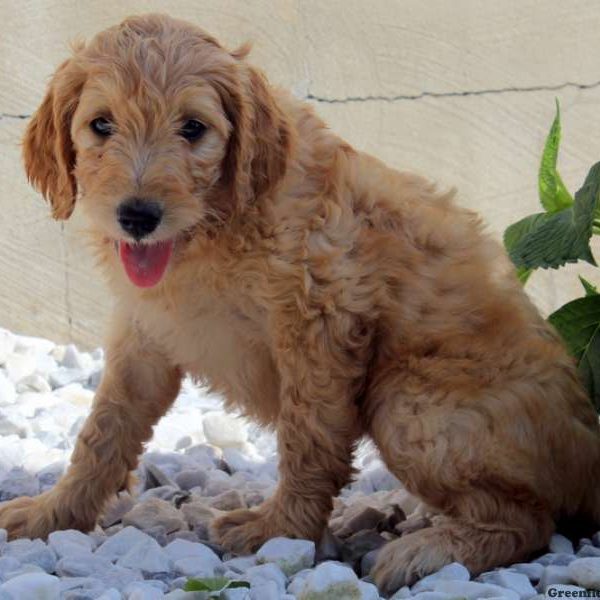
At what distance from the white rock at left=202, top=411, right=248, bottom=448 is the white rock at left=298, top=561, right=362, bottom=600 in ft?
7.33

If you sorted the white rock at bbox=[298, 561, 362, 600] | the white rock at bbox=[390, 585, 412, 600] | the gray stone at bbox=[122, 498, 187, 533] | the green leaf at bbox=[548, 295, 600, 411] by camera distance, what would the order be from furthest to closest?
the green leaf at bbox=[548, 295, 600, 411] < the gray stone at bbox=[122, 498, 187, 533] < the white rock at bbox=[390, 585, 412, 600] < the white rock at bbox=[298, 561, 362, 600]

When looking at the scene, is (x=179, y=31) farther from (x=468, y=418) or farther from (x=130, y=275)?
(x=468, y=418)

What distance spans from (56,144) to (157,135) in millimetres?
456

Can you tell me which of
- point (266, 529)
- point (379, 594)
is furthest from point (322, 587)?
point (266, 529)

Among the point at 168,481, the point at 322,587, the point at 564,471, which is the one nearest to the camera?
the point at 322,587

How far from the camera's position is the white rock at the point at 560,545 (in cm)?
410

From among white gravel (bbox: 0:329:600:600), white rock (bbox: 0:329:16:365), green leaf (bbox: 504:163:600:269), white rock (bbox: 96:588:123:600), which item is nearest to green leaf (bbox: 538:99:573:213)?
green leaf (bbox: 504:163:600:269)

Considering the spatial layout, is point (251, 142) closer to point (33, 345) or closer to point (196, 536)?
point (196, 536)

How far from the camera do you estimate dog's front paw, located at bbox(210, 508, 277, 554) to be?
13.7 feet

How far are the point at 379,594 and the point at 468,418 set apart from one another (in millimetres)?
589

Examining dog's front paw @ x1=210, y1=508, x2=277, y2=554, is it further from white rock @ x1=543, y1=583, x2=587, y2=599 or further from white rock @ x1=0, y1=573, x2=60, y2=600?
white rock @ x1=543, y1=583, x2=587, y2=599

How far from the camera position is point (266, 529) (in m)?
4.18

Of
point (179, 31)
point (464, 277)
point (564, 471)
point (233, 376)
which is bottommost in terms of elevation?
point (564, 471)

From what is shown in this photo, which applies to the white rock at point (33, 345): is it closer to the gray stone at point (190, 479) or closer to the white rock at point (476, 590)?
the gray stone at point (190, 479)
